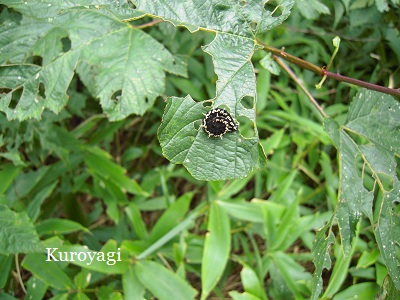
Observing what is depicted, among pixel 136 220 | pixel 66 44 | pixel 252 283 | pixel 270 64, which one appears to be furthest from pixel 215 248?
pixel 66 44

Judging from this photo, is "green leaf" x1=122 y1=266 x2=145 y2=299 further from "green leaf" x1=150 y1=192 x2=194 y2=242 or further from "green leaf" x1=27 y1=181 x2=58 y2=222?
"green leaf" x1=27 y1=181 x2=58 y2=222

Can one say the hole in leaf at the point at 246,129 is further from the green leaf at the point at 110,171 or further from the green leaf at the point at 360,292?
the green leaf at the point at 360,292

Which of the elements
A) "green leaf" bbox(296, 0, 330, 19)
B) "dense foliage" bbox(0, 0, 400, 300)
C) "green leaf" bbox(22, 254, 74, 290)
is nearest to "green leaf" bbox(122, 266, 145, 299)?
"dense foliage" bbox(0, 0, 400, 300)

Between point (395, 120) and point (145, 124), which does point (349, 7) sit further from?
point (145, 124)

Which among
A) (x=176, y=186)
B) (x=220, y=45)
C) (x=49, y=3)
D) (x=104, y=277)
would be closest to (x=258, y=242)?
(x=176, y=186)

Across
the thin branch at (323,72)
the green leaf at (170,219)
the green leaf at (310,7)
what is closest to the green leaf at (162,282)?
the green leaf at (170,219)

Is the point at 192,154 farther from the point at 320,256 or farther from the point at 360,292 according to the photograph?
the point at 360,292
